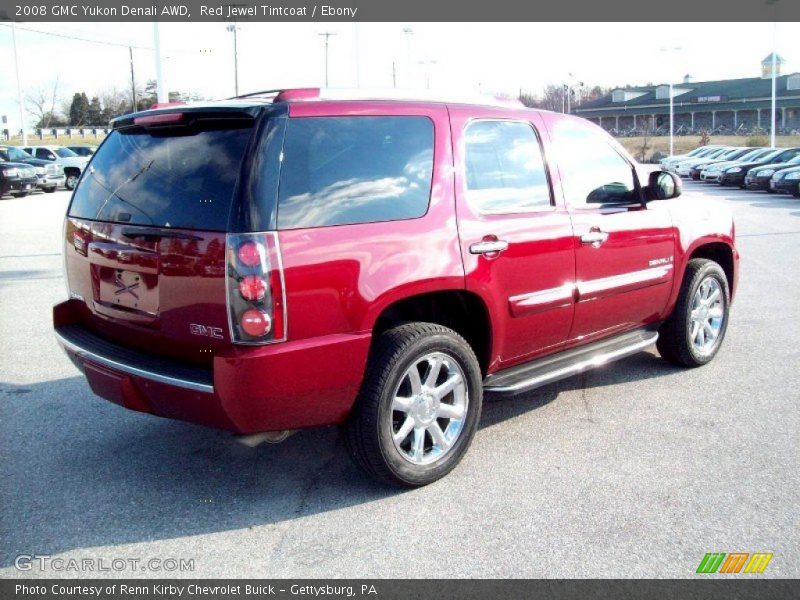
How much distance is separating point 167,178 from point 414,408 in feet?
5.55

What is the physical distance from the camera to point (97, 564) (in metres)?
3.41

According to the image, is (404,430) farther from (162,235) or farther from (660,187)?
(660,187)

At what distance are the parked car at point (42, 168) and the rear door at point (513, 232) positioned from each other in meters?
29.8

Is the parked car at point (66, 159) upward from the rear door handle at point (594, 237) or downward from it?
upward

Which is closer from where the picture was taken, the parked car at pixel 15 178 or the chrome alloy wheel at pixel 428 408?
the chrome alloy wheel at pixel 428 408

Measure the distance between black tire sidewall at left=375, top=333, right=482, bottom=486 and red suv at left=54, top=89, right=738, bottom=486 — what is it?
0.03 ft

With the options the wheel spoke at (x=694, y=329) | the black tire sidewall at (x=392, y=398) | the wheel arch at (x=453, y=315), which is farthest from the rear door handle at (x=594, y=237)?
the wheel spoke at (x=694, y=329)

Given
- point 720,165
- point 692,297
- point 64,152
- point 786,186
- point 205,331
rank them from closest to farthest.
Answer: point 205,331, point 692,297, point 786,186, point 720,165, point 64,152

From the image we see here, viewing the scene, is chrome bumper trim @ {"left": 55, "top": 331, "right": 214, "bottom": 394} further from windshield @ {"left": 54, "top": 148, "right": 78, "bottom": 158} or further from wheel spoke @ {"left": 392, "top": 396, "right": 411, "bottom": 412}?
windshield @ {"left": 54, "top": 148, "right": 78, "bottom": 158}

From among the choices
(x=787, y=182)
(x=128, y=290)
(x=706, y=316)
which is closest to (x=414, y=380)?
(x=128, y=290)

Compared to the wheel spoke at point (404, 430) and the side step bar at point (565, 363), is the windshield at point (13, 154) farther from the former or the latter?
the wheel spoke at point (404, 430)

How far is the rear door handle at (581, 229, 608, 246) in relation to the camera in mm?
5000

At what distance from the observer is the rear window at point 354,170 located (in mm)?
3676

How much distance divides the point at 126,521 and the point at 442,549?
152 cm
